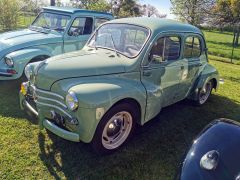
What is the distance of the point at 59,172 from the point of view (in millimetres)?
3258

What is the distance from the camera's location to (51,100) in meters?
3.46

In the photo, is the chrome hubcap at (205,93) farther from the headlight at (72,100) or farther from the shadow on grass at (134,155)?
the headlight at (72,100)

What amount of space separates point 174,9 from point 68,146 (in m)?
20.5

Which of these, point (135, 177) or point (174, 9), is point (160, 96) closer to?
point (135, 177)

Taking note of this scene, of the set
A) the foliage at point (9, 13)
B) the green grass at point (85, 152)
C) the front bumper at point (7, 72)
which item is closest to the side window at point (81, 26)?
the front bumper at point (7, 72)

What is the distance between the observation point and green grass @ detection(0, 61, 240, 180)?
3.29 meters

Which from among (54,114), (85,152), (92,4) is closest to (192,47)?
(85,152)

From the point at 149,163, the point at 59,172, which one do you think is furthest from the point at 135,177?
the point at 59,172

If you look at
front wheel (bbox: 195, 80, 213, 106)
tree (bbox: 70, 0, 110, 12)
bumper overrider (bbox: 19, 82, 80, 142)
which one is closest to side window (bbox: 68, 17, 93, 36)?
bumper overrider (bbox: 19, 82, 80, 142)

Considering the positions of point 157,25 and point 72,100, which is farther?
point 157,25

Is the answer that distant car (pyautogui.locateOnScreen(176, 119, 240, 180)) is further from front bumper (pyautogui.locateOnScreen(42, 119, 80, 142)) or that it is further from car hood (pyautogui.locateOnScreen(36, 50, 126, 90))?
car hood (pyautogui.locateOnScreen(36, 50, 126, 90))

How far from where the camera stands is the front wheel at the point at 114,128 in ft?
11.1

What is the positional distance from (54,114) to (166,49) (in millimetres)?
2251

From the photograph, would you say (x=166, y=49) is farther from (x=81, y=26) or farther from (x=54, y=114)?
(x=81, y=26)
